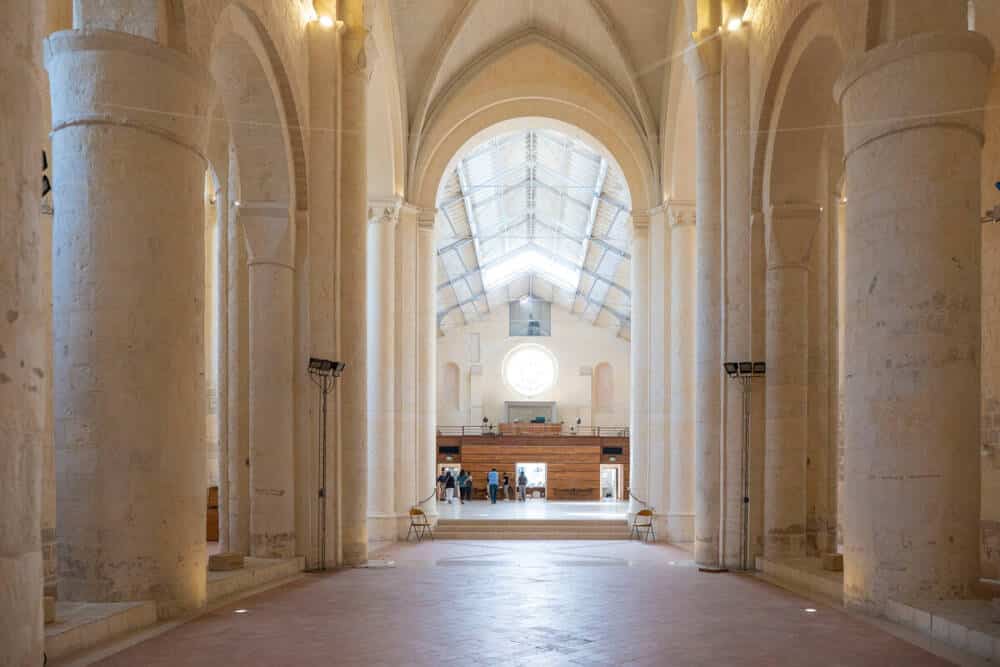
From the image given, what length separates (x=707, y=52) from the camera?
15.3 metres

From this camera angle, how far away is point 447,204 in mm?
31641

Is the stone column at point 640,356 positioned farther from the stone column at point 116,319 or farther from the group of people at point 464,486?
the stone column at point 116,319

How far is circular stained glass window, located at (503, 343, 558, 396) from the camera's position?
4806cm

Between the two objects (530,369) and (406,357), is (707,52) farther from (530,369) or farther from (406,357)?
(530,369)

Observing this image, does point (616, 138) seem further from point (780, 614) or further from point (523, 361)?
point (523, 361)

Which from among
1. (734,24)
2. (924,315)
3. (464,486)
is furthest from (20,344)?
(464,486)

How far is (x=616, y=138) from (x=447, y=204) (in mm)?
9117

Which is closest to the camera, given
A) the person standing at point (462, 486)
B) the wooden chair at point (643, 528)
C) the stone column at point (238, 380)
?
the stone column at point (238, 380)

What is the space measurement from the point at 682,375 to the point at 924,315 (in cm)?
1261

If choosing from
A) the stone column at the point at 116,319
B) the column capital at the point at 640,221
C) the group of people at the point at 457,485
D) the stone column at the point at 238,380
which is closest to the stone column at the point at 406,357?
the column capital at the point at 640,221

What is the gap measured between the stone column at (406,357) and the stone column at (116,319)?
1368 centimetres

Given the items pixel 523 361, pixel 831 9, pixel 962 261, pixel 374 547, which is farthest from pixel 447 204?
pixel 962 261

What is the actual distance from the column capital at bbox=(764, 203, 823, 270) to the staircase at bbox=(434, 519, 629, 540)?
10423 mm

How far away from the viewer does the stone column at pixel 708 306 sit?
14836 mm
